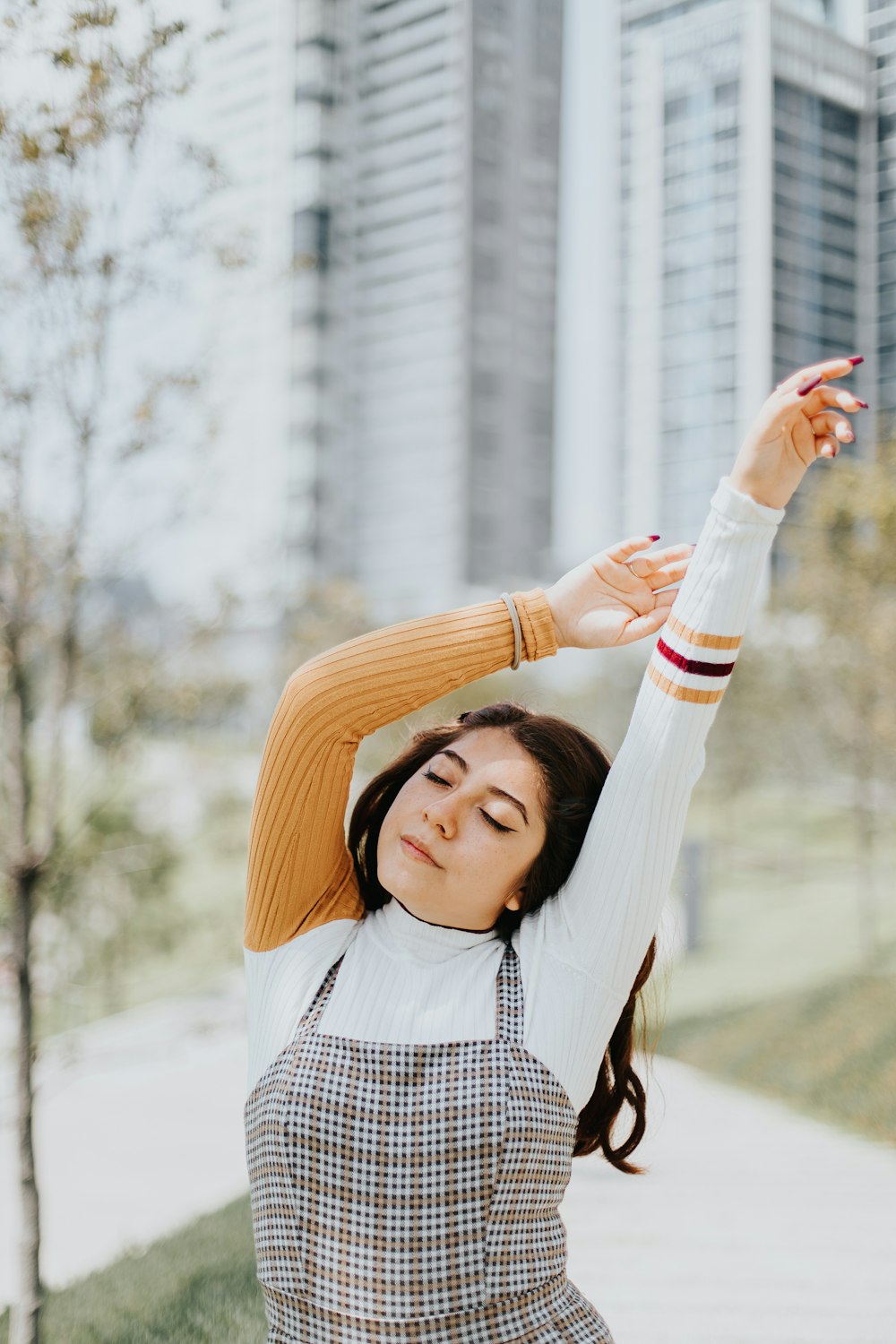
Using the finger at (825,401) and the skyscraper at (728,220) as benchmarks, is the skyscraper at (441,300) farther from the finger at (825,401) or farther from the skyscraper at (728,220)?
the finger at (825,401)

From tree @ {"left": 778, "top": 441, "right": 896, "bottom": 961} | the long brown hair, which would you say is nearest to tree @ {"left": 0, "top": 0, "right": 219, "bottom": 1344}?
the long brown hair

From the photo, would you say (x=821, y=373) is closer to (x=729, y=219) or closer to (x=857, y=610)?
(x=729, y=219)

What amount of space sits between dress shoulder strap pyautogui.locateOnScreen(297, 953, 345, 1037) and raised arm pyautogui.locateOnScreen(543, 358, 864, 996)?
0.61ft

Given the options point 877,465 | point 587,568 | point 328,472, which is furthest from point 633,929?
point 328,472

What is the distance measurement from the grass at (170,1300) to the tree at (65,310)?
5.9 inches

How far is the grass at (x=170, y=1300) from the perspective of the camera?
1913mm

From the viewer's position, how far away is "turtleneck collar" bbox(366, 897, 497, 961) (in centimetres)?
98

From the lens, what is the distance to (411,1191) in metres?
0.87

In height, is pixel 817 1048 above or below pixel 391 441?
below

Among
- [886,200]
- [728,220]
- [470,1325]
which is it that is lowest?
[470,1325]

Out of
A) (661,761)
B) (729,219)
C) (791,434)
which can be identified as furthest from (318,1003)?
(729,219)

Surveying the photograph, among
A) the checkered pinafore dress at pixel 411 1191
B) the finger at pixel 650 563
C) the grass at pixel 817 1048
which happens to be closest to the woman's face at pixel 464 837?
the checkered pinafore dress at pixel 411 1191

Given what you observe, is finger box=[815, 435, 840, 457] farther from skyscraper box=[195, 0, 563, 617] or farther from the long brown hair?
skyscraper box=[195, 0, 563, 617]

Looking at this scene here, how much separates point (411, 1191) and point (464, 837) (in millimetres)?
278
